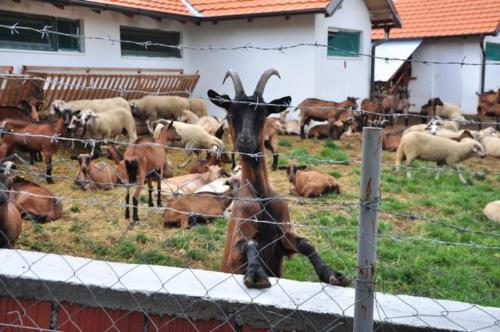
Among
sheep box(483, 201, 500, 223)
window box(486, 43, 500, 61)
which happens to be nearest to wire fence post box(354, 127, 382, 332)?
sheep box(483, 201, 500, 223)

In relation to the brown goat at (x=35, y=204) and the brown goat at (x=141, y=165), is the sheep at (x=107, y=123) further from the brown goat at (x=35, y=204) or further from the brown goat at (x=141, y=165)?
the brown goat at (x=35, y=204)

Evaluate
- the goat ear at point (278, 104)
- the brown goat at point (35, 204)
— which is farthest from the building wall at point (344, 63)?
the goat ear at point (278, 104)

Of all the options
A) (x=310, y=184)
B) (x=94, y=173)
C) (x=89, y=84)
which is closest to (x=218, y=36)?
(x=89, y=84)

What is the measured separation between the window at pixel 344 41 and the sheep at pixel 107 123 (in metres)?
7.00

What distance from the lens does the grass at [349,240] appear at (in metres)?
4.93

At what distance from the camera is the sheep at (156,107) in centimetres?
1413

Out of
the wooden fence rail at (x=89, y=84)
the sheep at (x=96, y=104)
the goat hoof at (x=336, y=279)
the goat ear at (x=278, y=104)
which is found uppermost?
the wooden fence rail at (x=89, y=84)

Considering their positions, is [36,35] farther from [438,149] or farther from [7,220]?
[7,220]

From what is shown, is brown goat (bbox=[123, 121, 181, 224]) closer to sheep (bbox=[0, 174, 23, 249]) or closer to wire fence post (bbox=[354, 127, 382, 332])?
sheep (bbox=[0, 174, 23, 249])

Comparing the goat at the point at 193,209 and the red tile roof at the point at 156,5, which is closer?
the goat at the point at 193,209

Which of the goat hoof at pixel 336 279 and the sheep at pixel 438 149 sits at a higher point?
the goat hoof at pixel 336 279

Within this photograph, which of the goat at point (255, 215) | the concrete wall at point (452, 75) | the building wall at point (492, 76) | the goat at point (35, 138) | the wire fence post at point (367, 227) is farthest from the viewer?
the building wall at point (492, 76)

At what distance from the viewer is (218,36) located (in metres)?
16.9

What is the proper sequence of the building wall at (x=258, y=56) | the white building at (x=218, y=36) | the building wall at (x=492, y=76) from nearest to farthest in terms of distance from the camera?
the white building at (x=218, y=36) → the building wall at (x=258, y=56) → the building wall at (x=492, y=76)
